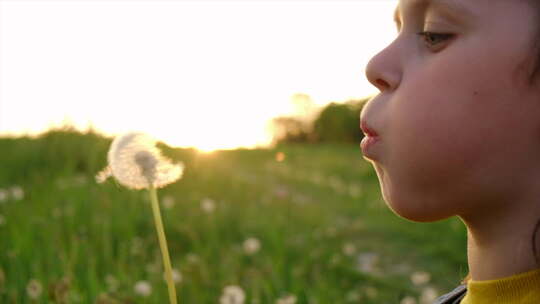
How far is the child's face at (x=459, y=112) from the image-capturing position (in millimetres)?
1280

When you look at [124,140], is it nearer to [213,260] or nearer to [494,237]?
[494,237]

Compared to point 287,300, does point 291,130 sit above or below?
below

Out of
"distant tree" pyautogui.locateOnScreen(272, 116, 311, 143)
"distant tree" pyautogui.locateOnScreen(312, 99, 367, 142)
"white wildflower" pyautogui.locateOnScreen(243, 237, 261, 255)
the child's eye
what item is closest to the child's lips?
the child's eye

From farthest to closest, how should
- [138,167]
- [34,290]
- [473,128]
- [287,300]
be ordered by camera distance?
[287,300] → [34,290] → [138,167] → [473,128]

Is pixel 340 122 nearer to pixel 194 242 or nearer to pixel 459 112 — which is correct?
pixel 194 242

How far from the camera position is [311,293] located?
295cm

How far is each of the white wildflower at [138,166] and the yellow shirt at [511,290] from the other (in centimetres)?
71

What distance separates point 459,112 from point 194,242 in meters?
2.79

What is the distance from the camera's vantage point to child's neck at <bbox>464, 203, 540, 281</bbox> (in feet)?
4.40

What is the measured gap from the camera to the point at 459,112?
1.31 metres

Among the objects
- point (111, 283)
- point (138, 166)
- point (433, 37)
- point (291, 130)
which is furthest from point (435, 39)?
point (291, 130)

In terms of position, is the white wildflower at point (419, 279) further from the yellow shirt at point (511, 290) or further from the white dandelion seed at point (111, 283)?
the yellow shirt at point (511, 290)

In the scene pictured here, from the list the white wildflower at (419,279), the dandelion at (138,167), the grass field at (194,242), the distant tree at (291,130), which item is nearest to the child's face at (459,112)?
the dandelion at (138,167)

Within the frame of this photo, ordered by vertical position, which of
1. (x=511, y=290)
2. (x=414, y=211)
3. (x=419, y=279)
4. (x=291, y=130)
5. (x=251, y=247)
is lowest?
(x=291, y=130)
